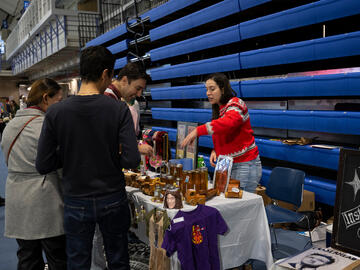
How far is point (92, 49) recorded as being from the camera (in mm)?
1818

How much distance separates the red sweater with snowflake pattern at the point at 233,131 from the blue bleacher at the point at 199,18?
7.00 ft

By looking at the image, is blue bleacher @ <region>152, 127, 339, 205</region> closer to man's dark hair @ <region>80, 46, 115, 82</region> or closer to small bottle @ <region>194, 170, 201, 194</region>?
small bottle @ <region>194, 170, 201, 194</region>

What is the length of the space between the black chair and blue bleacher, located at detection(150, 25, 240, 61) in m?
2.00

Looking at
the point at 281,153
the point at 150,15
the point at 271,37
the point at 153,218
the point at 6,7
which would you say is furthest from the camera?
the point at 6,7

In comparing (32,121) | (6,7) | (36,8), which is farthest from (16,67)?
(32,121)

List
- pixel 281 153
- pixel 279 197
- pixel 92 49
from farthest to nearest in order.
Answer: pixel 281 153 < pixel 279 197 < pixel 92 49

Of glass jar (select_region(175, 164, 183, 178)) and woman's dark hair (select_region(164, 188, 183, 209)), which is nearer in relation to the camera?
woman's dark hair (select_region(164, 188, 183, 209))

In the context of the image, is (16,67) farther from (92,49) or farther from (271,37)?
(92,49)

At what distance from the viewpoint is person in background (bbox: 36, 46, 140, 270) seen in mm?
1753

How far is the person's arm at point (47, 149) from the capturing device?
1.78 meters

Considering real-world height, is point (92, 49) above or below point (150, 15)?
below

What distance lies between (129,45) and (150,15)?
4.21 ft

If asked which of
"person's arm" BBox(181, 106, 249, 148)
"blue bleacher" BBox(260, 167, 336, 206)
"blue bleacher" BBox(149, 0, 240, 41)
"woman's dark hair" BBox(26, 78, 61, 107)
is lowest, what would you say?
"blue bleacher" BBox(260, 167, 336, 206)

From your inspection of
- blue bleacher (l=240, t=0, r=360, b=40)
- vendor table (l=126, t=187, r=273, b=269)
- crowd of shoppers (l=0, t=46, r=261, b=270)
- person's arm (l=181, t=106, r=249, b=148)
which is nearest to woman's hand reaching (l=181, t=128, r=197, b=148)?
person's arm (l=181, t=106, r=249, b=148)
